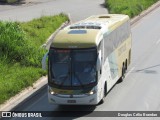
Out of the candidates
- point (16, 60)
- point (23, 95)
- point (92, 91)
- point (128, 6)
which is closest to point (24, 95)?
point (23, 95)

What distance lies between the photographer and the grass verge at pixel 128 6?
45.7 metres

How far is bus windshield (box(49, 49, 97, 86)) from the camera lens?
59.0ft

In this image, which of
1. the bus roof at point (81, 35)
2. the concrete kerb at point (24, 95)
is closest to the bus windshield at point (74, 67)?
the bus roof at point (81, 35)

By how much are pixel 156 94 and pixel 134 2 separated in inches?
1258

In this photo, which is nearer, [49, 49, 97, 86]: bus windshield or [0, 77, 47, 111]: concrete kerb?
[49, 49, 97, 86]: bus windshield

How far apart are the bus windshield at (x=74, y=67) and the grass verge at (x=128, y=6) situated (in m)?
27.1

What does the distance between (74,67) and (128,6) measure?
31029 mm

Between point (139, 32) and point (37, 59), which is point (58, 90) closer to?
point (37, 59)

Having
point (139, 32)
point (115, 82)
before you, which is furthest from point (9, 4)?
point (115, 82)

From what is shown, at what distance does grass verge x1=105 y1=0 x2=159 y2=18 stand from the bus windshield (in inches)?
1066

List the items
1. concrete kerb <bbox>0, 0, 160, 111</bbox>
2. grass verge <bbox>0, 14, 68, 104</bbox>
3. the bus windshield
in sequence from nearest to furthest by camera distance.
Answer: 1. the bus windshield
2. concrete kerb <bbox>0, 0, 160, 111</bbox>
3. grass verge <bbox>0, 14, 68, 104</bbox>

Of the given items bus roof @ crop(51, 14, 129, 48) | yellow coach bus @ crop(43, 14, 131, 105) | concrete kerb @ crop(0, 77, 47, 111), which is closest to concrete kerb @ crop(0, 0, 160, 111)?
concrete kerb @ crop(0, 77, 47, 111)

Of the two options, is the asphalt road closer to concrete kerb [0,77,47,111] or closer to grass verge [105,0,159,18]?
grass verge [105,0,159,18]

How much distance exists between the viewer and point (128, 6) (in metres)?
Result: 47.9
